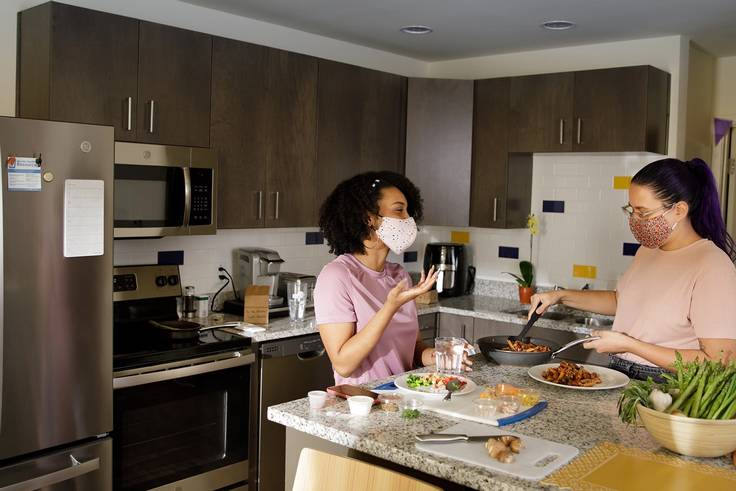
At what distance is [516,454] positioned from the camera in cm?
176

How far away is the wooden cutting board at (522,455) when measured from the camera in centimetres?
167

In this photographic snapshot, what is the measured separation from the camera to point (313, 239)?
4727mm

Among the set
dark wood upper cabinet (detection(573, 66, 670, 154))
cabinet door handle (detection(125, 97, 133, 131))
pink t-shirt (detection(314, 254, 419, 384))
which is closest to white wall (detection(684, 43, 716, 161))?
dark wood upper cabinet (detection(573, 66, 670, 154))

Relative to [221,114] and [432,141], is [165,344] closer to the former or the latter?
[221,114]

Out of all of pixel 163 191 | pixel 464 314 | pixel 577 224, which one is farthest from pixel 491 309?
pixel 163 191

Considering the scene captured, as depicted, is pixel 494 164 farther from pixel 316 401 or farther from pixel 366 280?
pixel 316 401

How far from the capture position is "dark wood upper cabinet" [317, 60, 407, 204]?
427cm

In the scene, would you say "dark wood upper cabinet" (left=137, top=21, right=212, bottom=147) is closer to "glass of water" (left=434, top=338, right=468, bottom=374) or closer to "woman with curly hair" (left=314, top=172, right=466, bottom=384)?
"woman with curly hair" (left=314, top=172, right=466, bottom=384)

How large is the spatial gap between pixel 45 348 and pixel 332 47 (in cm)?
269

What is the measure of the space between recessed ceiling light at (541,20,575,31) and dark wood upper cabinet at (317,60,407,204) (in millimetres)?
991

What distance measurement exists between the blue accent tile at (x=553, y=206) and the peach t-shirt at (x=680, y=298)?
223 cm

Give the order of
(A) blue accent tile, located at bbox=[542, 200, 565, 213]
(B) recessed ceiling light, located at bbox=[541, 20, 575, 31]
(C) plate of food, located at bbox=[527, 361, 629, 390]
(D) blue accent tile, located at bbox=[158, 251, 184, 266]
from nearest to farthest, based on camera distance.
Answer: (C) plate of food, located at bbox=[527, 361, 629, 390] < (D) blue accent tile, located at bbox=[158, 251, 184, 266] < (B) recessed ceiling light, located at bbox=[541, 20, 575, 31] < (A) blue accent tile, located at bbox=[542, 200, 565, 213]

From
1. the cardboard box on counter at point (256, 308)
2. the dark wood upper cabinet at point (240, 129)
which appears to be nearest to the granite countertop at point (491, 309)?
the cardboard box on counter at point (256, 308)

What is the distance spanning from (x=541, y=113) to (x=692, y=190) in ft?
7.10
